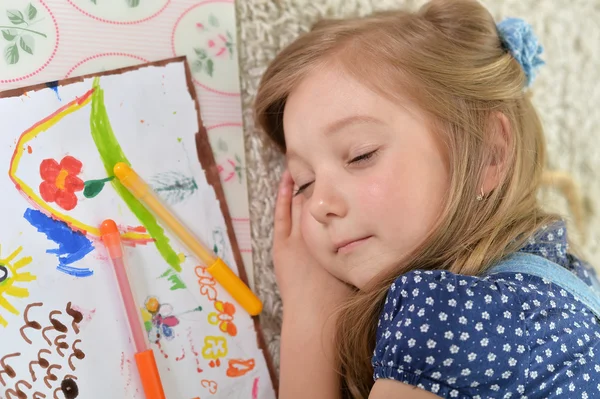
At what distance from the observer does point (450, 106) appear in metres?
0.76

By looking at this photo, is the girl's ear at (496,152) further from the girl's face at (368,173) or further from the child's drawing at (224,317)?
the child's drawing at (224,317)

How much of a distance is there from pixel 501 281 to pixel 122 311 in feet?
1.43

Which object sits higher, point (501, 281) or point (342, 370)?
point (501, 281)

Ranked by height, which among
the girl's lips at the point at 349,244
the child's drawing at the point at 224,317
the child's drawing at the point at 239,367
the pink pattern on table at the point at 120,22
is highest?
the pink pattern on table at the point at 120,22

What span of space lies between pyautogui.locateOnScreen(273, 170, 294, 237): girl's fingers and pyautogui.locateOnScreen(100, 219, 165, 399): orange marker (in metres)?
0.24

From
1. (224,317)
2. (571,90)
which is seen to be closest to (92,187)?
(224,317)

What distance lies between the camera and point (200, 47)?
2.89 feet

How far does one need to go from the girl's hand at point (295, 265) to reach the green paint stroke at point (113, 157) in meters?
0.16

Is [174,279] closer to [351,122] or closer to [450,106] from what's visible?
[351,122]

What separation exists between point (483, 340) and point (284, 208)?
0.38 metres

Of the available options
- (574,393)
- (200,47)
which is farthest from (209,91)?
(574,393)

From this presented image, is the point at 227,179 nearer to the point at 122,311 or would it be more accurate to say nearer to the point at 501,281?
the point at 122,311

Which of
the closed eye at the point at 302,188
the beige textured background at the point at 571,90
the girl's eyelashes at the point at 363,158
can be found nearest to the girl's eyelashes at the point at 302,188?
the closed eye at the point at 302,188

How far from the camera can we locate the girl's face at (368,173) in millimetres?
730
